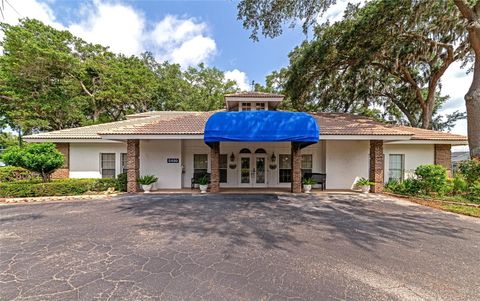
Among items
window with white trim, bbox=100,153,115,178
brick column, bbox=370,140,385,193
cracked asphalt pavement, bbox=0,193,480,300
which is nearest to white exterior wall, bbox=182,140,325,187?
brick column, bbox=370,140,385,193

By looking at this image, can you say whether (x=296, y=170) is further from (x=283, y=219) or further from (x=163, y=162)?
(x=163, y=162)

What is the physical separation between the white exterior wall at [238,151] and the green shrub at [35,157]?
7154mm

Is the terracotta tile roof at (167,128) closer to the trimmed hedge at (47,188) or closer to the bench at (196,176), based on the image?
the trimmed hedge at (47,188)

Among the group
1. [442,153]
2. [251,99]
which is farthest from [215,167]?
[442,153]

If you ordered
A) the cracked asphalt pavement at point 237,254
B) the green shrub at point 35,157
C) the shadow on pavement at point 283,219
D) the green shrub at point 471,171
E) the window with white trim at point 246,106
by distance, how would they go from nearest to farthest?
the cracked asphalt pavement at point 237,254 → the shadow on pavement at point 283,219 → the green shrub at point 471,171 → the green shrub at point 35,157 → the window with white trim at point 246,106

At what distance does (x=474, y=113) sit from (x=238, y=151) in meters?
14.2

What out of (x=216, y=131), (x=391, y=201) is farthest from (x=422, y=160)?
(x=216, y=131)

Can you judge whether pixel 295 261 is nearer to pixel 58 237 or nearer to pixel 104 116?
pixel 58 237

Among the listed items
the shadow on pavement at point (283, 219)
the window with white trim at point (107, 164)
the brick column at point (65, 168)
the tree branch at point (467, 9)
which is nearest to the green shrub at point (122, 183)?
the shadow on pavement at point (283, 219)

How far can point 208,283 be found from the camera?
11.7 ft

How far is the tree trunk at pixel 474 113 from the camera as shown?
461 inches

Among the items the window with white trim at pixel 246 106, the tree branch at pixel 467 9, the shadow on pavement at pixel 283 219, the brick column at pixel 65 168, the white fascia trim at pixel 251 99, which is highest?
the tree branch at pixel 467 9

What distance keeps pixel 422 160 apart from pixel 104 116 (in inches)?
1337

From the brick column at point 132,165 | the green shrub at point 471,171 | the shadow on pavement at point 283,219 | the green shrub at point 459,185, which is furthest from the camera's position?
the brick column at point 132,165
